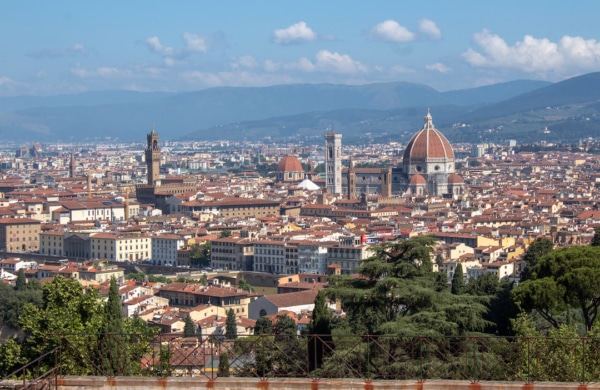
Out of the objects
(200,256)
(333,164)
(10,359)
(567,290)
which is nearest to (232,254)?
(200,256)

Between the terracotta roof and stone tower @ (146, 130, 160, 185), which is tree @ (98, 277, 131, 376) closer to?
the terracotta roof

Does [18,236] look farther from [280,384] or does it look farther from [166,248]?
[280,384]

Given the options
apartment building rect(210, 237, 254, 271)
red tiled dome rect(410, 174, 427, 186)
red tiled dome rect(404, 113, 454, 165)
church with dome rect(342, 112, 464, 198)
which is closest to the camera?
apartment building rect(210, 237, 254, 271)

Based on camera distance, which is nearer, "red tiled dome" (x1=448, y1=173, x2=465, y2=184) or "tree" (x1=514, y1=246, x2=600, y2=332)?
"tree" (x1=514, y1=246, x2=600, y2=332)

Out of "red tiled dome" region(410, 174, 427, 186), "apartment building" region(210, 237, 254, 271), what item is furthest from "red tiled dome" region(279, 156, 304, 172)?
"apartment building" region(210, 237, 254, 271)

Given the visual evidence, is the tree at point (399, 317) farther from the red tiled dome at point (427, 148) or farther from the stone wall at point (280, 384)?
the red tiled dome at point (427, 148)

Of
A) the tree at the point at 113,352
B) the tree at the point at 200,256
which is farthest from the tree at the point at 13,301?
the tree at the point at 200,256

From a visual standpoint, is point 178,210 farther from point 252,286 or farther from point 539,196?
point 252,286
